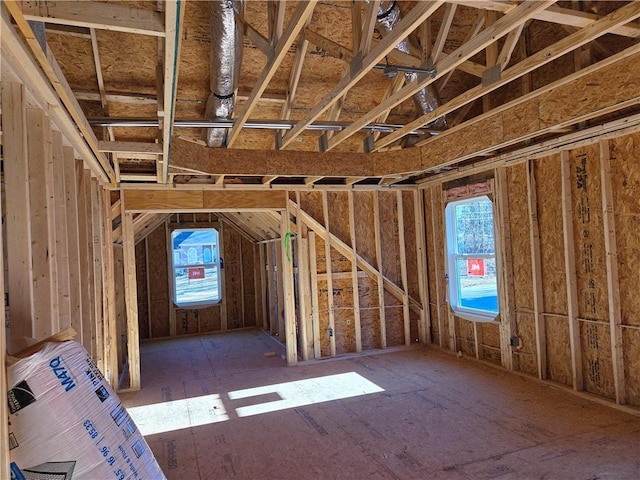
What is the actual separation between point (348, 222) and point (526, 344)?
9.94 ft

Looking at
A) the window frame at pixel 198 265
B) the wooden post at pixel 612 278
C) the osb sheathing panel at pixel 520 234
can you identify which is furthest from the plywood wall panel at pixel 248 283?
the wooden post at pixel 612 278

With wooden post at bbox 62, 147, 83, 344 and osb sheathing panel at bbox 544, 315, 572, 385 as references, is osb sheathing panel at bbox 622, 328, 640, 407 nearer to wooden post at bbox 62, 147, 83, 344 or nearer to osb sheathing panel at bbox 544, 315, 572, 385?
osb sheathing panel at bbox 544, 315, 572, 385

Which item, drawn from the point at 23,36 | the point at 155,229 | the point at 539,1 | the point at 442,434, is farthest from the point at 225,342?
the point at 539,1

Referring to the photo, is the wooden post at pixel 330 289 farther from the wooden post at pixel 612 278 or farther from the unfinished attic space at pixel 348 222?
the wooden post at pixel 612 278

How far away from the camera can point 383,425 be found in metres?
3.90

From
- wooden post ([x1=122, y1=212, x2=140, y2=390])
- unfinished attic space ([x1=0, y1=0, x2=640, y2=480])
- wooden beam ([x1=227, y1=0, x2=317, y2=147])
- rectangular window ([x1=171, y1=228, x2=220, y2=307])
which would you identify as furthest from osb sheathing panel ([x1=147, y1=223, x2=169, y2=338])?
wooden beam ([x1=227, y1=0, x2=317, y2=147])

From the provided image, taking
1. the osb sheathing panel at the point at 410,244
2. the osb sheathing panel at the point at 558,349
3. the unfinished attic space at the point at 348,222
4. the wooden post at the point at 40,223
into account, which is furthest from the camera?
the osb sheathing panel at the point at 410,244

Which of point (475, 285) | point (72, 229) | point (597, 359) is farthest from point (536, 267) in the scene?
point (72, 229)

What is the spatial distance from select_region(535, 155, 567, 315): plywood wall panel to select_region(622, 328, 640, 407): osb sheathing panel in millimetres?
689

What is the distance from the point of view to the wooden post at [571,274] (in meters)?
4.46

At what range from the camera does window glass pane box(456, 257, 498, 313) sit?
598cm

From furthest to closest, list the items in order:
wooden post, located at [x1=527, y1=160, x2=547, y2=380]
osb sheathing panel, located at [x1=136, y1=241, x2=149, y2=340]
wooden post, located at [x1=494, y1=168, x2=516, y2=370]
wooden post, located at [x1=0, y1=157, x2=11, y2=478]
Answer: osb sheathing panel, located at [x1=136, y1=241, x2=149, y2=340]
wooden post, located at [x1=494, y1=168, x2=516, y2=370]
wooden post, located at [x1=527, y1=160, x2=547, y2=380]
wooden post, located at [x1=0, y1=157, x2=11, y2=478]

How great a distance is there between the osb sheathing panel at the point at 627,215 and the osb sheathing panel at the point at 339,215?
356 centimetres

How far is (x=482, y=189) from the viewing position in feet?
18.4
